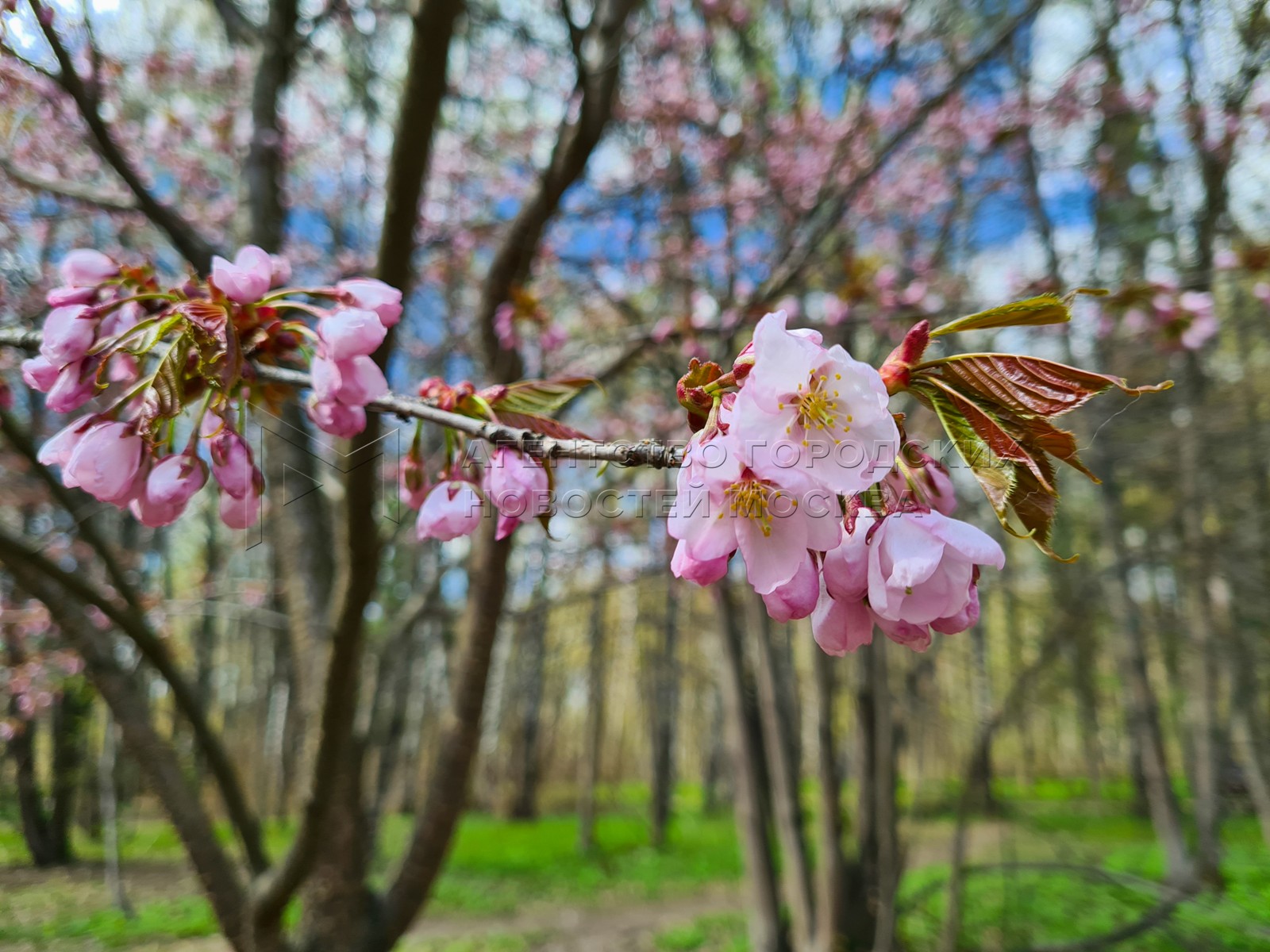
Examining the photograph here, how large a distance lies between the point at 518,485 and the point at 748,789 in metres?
3.56

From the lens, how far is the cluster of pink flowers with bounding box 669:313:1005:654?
0.57 m

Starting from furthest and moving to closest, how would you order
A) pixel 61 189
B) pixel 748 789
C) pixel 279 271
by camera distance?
pixel 748 789 → pixel 61 189 → pixel 279 271

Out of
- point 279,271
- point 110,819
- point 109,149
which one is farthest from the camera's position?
point 110,819

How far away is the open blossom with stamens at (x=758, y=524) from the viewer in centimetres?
60

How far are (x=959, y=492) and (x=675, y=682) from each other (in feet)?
38.2

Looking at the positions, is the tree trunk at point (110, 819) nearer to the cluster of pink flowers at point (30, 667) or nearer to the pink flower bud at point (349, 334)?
the cluster of pink flowers at point (30, 667)

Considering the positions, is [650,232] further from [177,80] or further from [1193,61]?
[1193,61]

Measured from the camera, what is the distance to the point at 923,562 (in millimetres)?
586

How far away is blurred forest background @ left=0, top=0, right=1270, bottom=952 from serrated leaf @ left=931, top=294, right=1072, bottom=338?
1.11 m

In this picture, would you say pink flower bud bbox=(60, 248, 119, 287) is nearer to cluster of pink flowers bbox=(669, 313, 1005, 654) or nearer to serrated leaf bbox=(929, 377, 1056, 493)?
cluster of pink flowers bbox=(669, 313, 1005, 654)

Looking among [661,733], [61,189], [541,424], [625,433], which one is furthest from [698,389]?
[661,733]

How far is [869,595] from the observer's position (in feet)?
1.99

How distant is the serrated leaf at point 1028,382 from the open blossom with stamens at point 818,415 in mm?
90

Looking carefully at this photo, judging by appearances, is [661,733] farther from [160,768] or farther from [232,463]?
[232,463]
